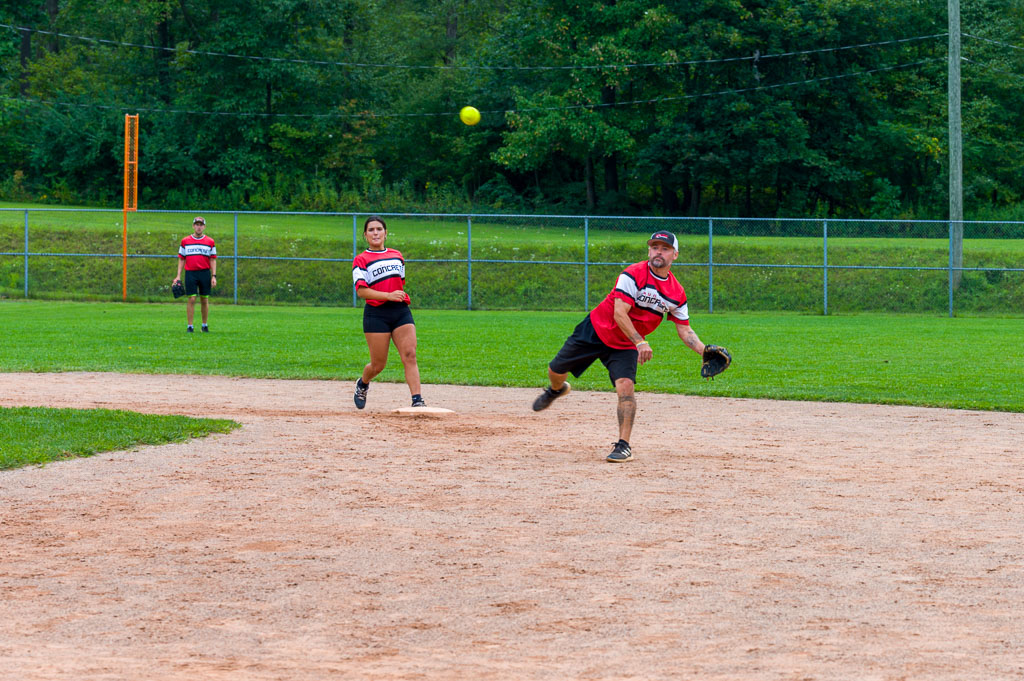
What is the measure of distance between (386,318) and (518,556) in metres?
5.05

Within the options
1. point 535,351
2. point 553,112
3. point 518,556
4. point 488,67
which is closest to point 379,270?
point 518,556

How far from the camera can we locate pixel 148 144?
5028 centimetres

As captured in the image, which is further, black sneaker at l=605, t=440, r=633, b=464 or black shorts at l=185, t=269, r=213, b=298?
black shorts at l=185, t=269, r=213, b=298

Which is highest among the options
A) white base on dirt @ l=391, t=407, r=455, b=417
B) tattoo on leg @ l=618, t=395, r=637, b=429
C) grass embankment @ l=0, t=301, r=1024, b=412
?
grass embankment @ l=0, t=301, r=1024, b=412

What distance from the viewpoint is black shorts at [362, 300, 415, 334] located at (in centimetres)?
1044

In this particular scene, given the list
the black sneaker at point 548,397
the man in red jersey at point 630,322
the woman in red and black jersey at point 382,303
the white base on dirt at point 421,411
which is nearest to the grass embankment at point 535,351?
the white base on dirt at point 421,411

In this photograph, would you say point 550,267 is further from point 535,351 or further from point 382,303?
point 382,303

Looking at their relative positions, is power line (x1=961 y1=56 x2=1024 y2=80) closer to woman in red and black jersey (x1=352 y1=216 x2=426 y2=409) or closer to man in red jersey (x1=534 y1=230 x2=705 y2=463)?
woman in red and black jersey (x1=352 y1=216 x2=426 y2=409)

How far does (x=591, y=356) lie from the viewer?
892 centimetres

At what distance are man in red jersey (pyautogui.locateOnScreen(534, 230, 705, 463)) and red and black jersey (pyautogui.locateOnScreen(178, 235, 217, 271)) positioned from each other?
36.9 feet

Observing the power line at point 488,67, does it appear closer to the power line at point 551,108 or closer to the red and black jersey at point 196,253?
the power line at point 551,108

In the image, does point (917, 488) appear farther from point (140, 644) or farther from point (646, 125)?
point (646, 125)

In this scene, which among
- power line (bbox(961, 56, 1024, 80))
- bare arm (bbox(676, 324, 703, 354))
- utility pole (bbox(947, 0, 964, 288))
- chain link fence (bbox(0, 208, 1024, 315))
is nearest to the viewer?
bare arm (bbox(676, 324, 703, 354))

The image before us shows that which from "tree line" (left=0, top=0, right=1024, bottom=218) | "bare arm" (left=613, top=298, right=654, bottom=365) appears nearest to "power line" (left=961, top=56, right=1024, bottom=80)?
"tree line" (left=0, top=0, right=1024, bottom=218)
